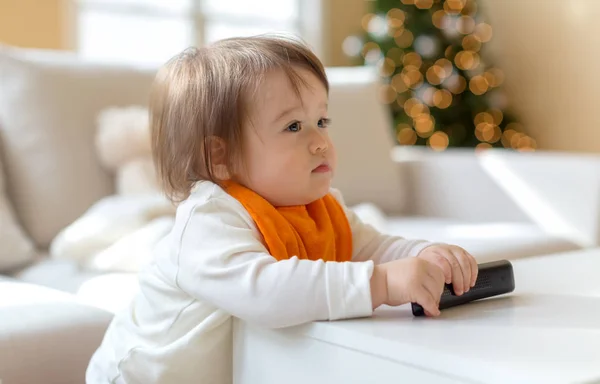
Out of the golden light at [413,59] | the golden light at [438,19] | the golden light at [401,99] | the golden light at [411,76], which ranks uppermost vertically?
the golden light at [438,19]

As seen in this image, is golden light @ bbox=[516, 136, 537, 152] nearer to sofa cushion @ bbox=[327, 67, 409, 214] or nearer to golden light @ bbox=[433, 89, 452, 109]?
golden light @ bbox=[433, 89, 452, 109]

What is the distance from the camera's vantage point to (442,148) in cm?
437

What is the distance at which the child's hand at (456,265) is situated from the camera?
98 cm

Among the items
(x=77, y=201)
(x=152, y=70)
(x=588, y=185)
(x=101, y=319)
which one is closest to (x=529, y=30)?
(x=588, y=185)

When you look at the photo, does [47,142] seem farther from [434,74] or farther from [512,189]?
[434,74]

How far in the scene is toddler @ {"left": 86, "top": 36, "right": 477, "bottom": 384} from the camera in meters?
0.99

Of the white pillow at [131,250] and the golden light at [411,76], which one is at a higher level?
the white pillow at [131,250]

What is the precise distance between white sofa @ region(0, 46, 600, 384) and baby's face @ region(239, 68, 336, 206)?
522mm

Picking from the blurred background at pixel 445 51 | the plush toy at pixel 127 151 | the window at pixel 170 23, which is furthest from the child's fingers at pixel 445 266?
the blurred background at pixel 445 51

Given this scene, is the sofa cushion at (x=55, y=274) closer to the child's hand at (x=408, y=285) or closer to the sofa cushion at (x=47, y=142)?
the sofa cushion at (x=47, y=142)

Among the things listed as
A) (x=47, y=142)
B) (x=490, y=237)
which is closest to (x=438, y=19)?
(x=490, y=237)

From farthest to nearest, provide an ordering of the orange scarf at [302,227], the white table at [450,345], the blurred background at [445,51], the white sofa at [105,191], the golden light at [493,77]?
the golden light at [493,77] < the blurred background at [445,51] < the white sofa at [105,191] < the orange scarf at [302,227] < the white table at [450,345]

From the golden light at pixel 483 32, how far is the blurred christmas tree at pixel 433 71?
1 cm

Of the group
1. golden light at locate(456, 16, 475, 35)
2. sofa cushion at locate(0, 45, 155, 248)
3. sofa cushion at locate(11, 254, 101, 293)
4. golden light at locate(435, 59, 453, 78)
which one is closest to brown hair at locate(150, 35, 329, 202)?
sofa cushion at locate(11, 254, 101, 293)
